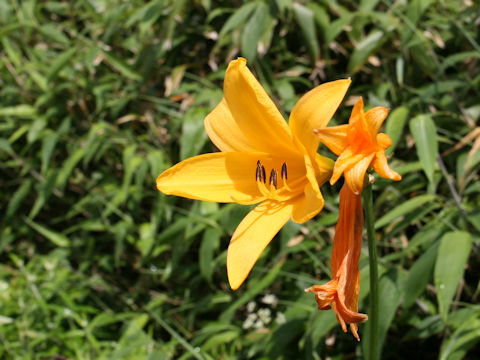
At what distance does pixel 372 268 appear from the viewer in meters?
0.98

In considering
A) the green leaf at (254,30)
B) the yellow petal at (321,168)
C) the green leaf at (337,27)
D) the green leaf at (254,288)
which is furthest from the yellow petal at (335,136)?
the green leaf at (337,27)

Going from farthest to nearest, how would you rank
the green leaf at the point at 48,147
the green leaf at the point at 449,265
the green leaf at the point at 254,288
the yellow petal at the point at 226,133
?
1. the green leaf at the point at 48,147
2. the green leaf at the point at 254,288
3. the green leaf at the point at 449,265
4. the yellow petal at the point at 226,133

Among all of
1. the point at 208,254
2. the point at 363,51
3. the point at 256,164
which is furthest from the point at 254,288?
the point at 363,51

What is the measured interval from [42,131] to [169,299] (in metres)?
1.04

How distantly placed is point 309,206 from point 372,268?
0.15m

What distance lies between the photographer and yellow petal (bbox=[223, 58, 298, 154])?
42.2 inches

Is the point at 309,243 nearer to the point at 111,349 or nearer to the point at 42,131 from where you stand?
the point at 111,349

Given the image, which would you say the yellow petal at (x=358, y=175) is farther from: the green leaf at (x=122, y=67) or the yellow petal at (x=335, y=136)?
the green leaf at (x=122, y=67)

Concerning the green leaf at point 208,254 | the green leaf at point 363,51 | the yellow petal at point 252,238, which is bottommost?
the green leaf at point 208,254

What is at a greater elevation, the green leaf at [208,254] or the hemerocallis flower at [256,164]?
the hemerocallis flower at [256,164]

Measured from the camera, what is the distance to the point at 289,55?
8.36 feet

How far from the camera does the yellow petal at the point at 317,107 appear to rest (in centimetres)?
97

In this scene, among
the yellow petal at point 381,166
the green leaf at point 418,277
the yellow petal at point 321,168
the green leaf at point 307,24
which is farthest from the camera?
the green leaf at point 307,24

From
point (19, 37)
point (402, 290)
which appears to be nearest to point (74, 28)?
point (19, 37)
